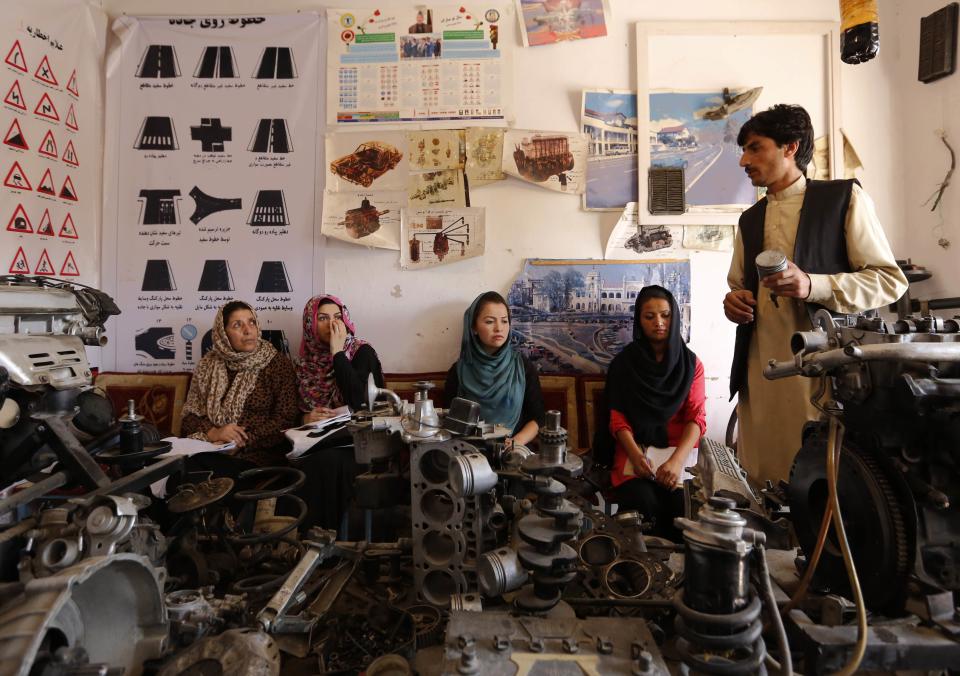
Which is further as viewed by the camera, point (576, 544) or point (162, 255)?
point (162, 255)

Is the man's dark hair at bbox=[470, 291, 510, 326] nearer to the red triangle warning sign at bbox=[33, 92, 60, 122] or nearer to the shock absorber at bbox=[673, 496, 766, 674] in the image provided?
the shock absorber at bbox=[673, 496, 766, 674]

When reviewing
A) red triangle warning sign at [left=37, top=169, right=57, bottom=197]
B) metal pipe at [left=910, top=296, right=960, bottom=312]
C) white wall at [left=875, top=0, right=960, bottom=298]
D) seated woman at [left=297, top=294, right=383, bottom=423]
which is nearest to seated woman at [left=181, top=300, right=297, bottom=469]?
seated woman at [left=297, top=294, right=383, bottom=423]

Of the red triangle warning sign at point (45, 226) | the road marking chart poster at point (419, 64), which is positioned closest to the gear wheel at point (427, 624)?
the road marking chart poster at point (419, 64)

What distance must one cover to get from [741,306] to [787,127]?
64 cm

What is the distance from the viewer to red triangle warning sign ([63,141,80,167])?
3.20 meters

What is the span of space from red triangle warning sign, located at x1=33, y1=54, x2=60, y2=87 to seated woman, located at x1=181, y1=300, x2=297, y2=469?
156 centimetres

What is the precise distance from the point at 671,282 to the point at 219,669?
9.49 feet

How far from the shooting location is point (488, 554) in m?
1.08

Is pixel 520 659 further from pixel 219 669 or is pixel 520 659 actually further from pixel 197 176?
pixel 197 176

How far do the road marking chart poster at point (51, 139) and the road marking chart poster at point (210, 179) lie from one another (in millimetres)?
148

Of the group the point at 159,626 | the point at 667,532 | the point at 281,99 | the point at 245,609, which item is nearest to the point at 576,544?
the point at 245,609

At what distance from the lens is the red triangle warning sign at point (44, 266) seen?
3.03 m

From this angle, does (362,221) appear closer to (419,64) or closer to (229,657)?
(419,64)

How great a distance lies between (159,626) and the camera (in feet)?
3.32
